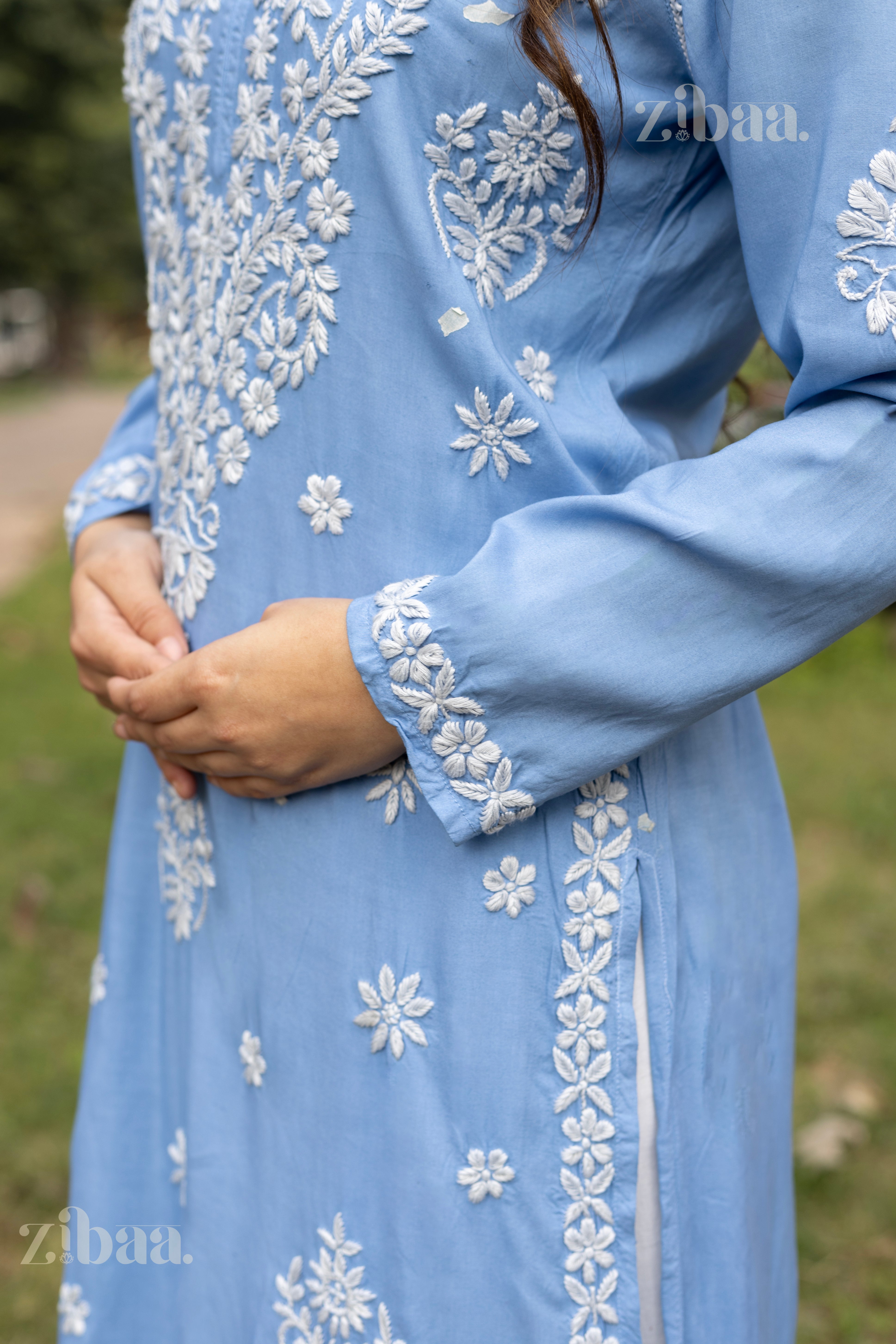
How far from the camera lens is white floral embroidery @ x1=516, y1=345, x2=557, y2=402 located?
3.01ft

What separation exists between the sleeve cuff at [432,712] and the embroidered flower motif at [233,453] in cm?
21

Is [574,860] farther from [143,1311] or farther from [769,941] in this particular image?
[143,1311]

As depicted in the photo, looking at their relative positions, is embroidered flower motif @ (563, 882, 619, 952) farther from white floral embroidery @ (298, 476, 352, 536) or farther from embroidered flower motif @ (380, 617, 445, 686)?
white floral embroidery @ (298, 476, 352, 536)

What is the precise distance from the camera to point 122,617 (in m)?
1.15

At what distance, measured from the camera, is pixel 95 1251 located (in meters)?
1.22

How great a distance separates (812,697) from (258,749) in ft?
15.0

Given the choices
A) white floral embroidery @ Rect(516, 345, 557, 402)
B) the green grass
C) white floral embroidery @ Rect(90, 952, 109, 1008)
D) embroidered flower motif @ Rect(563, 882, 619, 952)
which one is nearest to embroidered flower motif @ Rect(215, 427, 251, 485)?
white floral embroidery @ Rect(516, 345, 557, 402)

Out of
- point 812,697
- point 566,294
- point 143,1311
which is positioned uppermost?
point 812,697

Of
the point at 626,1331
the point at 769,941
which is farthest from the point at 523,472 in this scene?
the point at 626,1331

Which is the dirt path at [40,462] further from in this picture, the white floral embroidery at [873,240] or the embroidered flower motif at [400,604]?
the white floral embroidery at [873,240]

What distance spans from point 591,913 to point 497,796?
0.13 m

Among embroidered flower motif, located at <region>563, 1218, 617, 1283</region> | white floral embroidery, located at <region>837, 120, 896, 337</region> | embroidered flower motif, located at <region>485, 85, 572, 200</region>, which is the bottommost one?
embroidered flower motif, located at <region>563, 1218, 617, 1283</region>

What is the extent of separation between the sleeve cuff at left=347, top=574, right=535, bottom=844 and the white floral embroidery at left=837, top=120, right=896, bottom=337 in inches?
13.9

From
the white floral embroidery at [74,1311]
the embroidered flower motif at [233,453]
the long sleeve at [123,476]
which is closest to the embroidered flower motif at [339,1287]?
the white floral embroidery at [74,1311]
